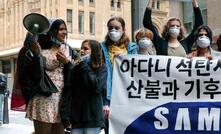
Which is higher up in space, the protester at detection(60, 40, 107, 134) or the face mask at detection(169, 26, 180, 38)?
the face mask at detection(169, 26, 180, 38)

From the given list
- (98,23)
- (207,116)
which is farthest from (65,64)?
(98,23)


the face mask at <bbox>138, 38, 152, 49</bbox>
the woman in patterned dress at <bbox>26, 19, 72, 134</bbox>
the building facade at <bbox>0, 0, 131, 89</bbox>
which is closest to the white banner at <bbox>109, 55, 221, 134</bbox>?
the face mask at <bbox>138, 38, 152, 49</bbox>

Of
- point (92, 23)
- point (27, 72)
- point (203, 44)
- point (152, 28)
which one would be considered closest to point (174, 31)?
point (152, 28)

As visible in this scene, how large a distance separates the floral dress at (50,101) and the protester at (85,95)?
94 mm

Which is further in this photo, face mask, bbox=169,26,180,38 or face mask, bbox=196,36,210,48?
face mask, bbox=169,26,180,38

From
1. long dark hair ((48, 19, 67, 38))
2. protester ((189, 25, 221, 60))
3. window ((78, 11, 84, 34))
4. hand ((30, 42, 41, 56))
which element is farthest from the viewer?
window ((78, 11, 84, 34))

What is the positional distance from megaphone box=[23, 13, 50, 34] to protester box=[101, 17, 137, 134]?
2.40 ft

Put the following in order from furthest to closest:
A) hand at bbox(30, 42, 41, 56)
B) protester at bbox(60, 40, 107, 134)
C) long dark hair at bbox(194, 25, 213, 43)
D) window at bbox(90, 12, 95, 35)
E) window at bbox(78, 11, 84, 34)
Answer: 1. window at bbox(90, 12, 95, 35)
2. window at bbox(78, 11, 84, 34)
3. long dark hair at bbox(194, 25, 213, 43)
4. protester at bbox(60, 40, 107, 134)
5. hand at bbox(30, 42, 41, 56)

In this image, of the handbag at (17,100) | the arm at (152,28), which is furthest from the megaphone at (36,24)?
the arm at (152,28)

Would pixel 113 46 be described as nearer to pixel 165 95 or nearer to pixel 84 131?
pixel 165 95

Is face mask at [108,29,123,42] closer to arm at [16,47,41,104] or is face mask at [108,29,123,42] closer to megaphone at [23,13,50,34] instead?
megaphone at [23,13,50,34]

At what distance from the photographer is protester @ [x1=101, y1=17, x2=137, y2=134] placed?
17.7 ft

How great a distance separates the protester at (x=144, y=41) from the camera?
5.44 meters

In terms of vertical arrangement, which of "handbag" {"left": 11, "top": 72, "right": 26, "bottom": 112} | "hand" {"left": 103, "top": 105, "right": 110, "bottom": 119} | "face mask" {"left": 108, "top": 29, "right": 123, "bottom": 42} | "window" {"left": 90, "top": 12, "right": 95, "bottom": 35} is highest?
"window" {"left": 90, "top": 12, "right": 95, "bottom": 35}
